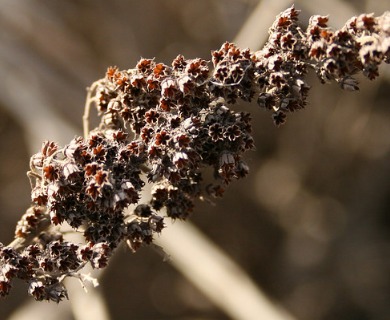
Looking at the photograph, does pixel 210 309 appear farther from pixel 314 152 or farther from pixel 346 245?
pixel 314 152

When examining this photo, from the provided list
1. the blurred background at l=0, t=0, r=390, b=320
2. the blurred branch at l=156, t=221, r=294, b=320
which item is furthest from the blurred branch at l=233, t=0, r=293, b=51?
the blurred branch at l=156, t=221, r=294, b=320

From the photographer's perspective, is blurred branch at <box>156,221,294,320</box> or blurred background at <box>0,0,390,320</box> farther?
blurred background at <box>0,0,390,320</box>

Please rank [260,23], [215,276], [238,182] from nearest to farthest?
1. [260,23]
2. [215,276]
3. [238,182]

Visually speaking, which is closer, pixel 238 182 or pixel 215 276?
pixel 215 276

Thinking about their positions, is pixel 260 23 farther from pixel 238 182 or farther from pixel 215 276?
pixel 215 276

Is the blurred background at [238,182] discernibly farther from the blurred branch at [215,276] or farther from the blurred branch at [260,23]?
the blurred branch at [260,23]

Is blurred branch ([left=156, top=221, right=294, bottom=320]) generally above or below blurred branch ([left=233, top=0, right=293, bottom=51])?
below

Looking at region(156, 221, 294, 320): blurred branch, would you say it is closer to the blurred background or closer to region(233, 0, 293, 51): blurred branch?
the blurred background

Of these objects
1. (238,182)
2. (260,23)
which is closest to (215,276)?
(238,182)

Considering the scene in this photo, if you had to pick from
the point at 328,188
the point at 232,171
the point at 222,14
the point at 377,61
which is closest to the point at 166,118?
the point at 232,171
